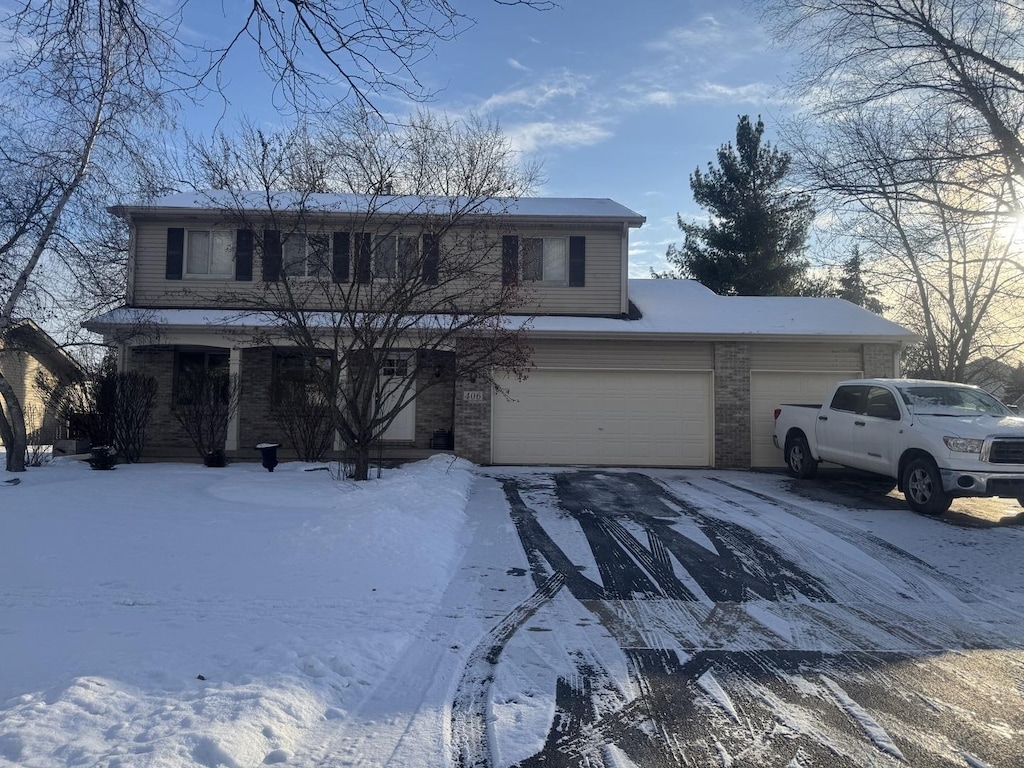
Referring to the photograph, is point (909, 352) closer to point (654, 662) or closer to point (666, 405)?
point (666, 405)

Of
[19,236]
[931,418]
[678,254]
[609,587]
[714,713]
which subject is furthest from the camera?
[678,254]

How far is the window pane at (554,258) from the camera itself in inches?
631

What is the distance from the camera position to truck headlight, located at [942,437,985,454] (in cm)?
884

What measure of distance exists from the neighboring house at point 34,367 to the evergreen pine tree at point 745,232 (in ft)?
72.0

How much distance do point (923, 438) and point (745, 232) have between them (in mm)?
18506

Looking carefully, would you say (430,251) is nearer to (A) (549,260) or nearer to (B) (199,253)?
(A) (549,260)

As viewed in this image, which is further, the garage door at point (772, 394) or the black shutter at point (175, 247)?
the black shutter at point (175, 247)

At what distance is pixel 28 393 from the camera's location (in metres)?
24.7

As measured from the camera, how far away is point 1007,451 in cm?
885

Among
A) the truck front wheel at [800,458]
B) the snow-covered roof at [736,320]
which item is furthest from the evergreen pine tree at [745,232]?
the truck front wheel at [800,458]

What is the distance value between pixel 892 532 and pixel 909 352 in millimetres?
19357

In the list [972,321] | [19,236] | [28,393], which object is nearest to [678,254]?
[972,321]

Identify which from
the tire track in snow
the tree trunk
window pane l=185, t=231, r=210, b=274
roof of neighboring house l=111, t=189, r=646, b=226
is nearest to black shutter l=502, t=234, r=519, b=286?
roof of neighboring house l=111, t=189, r=646, b=226

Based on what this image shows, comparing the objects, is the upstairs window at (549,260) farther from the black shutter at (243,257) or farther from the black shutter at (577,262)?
the black shutter at (243,257)
